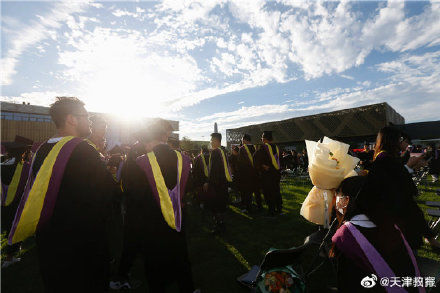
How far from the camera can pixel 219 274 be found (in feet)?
10.8

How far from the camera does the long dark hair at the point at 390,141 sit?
2115 mm

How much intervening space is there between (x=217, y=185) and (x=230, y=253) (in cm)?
159

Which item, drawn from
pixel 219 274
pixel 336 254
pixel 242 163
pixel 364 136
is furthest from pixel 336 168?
pixel 364 136

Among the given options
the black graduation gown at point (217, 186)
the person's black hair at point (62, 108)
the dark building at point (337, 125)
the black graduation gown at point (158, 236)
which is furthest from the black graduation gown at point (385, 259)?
the dark building at point (337, 125)

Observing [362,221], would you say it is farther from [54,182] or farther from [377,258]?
[54,182]

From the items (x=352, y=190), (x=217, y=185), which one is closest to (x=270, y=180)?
(x=217, y=185)

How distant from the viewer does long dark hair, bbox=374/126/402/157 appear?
212 centimetres

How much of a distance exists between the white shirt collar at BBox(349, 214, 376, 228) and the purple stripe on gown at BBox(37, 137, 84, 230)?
2469 mm

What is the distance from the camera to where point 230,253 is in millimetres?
3934

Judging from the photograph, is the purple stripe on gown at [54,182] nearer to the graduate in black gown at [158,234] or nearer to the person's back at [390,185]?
the graduate in black gown at [158,234]

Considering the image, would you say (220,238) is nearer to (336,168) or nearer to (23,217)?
(336,168)

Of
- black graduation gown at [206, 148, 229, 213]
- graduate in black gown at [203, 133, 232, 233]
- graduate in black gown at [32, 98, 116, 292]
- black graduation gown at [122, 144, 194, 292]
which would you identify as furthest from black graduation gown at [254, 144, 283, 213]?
graduate in black gown at [32, 98, 116, 292]

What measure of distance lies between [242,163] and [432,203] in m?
4.36

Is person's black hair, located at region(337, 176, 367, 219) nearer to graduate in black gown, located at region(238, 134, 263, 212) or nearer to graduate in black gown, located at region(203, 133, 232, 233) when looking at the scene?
graduate in black gown, located at region(203, 133, 232, 233)
